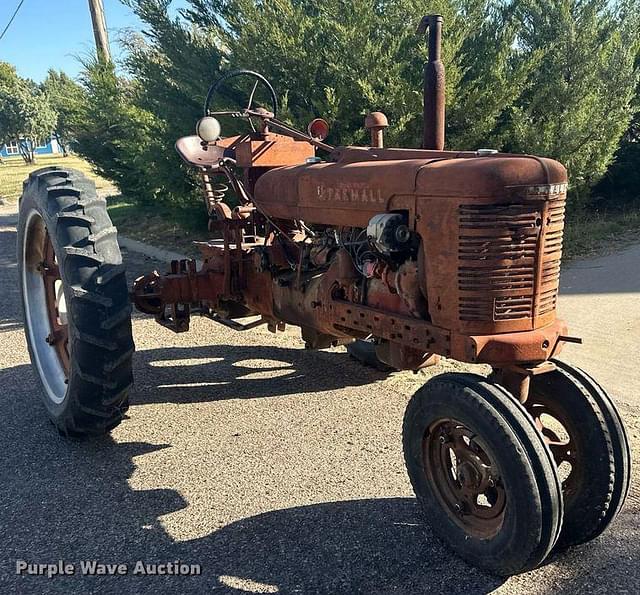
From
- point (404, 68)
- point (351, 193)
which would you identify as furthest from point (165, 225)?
point (351, 193)

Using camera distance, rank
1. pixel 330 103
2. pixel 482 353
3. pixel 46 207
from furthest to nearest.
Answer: pixel 330 103, pixel 46 207, pixel 482 353

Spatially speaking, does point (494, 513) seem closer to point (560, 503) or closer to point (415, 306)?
point (560, 503)

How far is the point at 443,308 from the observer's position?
2557 millimetres

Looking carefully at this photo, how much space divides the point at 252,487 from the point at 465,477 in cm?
111

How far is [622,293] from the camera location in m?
6.50

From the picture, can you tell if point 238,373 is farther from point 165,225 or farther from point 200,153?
point 165,225

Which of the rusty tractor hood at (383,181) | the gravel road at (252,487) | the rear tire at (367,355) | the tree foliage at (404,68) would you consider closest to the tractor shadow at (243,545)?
the gravel road at (252,487)

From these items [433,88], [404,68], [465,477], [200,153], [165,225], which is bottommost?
[165,225]

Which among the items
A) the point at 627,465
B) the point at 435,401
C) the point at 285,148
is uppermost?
the point at 285,148

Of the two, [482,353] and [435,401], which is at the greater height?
[482,353]

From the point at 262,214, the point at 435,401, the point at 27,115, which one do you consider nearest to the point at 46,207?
the point at 262,214

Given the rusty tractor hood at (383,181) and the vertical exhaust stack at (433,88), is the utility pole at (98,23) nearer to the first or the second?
the rusty tractor hood at (383,181)

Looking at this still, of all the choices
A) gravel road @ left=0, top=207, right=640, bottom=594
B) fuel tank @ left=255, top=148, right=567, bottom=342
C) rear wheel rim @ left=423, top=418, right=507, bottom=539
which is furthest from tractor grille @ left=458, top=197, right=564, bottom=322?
gravel road @ left=0, top=207, right=640, bottom=594

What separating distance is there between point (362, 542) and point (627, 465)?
3.50 ft
